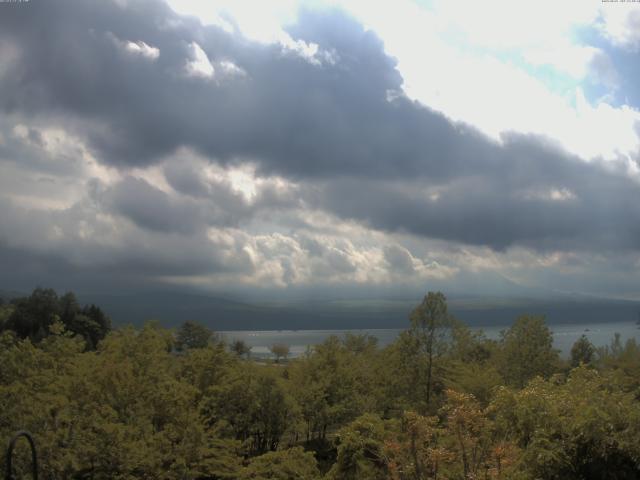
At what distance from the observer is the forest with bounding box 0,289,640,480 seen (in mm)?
15305

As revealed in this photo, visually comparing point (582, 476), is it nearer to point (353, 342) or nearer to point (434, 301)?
point (434, 301)

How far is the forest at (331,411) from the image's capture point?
1530 centimetres

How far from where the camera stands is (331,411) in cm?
3722

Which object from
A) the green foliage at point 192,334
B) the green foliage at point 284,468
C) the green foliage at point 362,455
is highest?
the green foliage at point 362,455

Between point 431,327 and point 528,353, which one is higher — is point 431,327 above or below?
above

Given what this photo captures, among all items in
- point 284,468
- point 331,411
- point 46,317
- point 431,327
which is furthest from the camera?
point 46,317

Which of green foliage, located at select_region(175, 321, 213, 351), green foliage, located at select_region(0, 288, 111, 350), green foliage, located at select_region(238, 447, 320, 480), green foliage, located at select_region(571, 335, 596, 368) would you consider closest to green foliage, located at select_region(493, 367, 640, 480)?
green foliage, located at select_region(238, 447, 320, 480)

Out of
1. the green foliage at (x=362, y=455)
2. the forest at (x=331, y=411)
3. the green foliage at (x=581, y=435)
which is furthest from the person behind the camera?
the green foliage at (x=362, y=455)

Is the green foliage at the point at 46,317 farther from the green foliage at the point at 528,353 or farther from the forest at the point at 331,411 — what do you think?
the green foliage at the point at 528,353

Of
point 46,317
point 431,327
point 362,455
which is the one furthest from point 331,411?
point 46,317

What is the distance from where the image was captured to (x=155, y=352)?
102 feet

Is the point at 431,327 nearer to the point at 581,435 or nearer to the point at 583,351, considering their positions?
the point at 581,435

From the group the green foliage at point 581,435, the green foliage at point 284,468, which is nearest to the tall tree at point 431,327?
the green foliage at point 284,468

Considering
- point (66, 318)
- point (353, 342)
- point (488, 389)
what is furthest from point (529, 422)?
point (66, 318)
